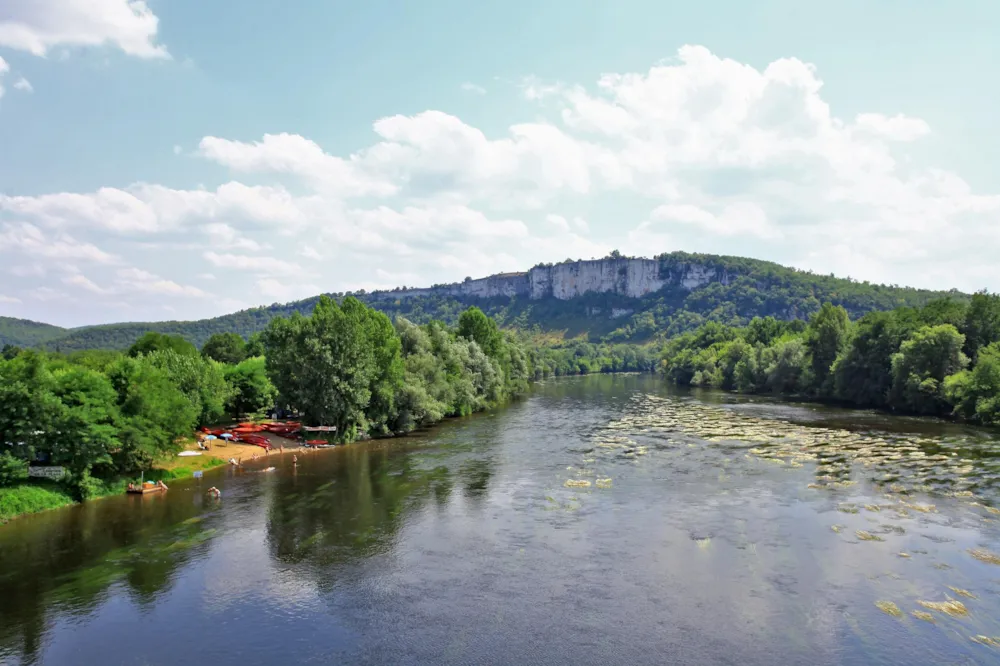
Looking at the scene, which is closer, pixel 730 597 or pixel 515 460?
pixel 730 597

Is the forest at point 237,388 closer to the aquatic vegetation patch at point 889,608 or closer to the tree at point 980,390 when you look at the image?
the aquatic vegetation patch at point 889,608

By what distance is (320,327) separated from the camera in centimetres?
6519

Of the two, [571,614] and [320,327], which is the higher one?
[320,327]

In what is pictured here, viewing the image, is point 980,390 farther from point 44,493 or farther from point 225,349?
point 225,349

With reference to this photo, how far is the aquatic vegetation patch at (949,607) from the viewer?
76.8 feet

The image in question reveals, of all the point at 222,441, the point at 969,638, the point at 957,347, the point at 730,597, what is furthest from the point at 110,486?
the point at 957,347

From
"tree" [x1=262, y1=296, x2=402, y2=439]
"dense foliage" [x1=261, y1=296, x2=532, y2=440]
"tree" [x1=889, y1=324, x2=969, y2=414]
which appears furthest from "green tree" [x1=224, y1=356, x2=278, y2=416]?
"tree" [x1=889, y1=324, x2=969, y2=414]

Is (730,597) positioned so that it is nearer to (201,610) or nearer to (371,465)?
(201,610)

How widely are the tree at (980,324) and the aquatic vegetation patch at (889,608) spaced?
229ft

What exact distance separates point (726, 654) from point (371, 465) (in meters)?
37.1

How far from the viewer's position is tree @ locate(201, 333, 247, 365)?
114 meters

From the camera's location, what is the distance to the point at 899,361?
80875 millimetres

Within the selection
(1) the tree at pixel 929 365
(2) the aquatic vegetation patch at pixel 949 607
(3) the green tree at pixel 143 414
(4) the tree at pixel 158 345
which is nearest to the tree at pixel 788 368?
(1) the tree at pixel 929 365

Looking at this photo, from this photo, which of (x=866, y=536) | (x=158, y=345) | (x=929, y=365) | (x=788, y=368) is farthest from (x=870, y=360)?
(x=158, y=345)
